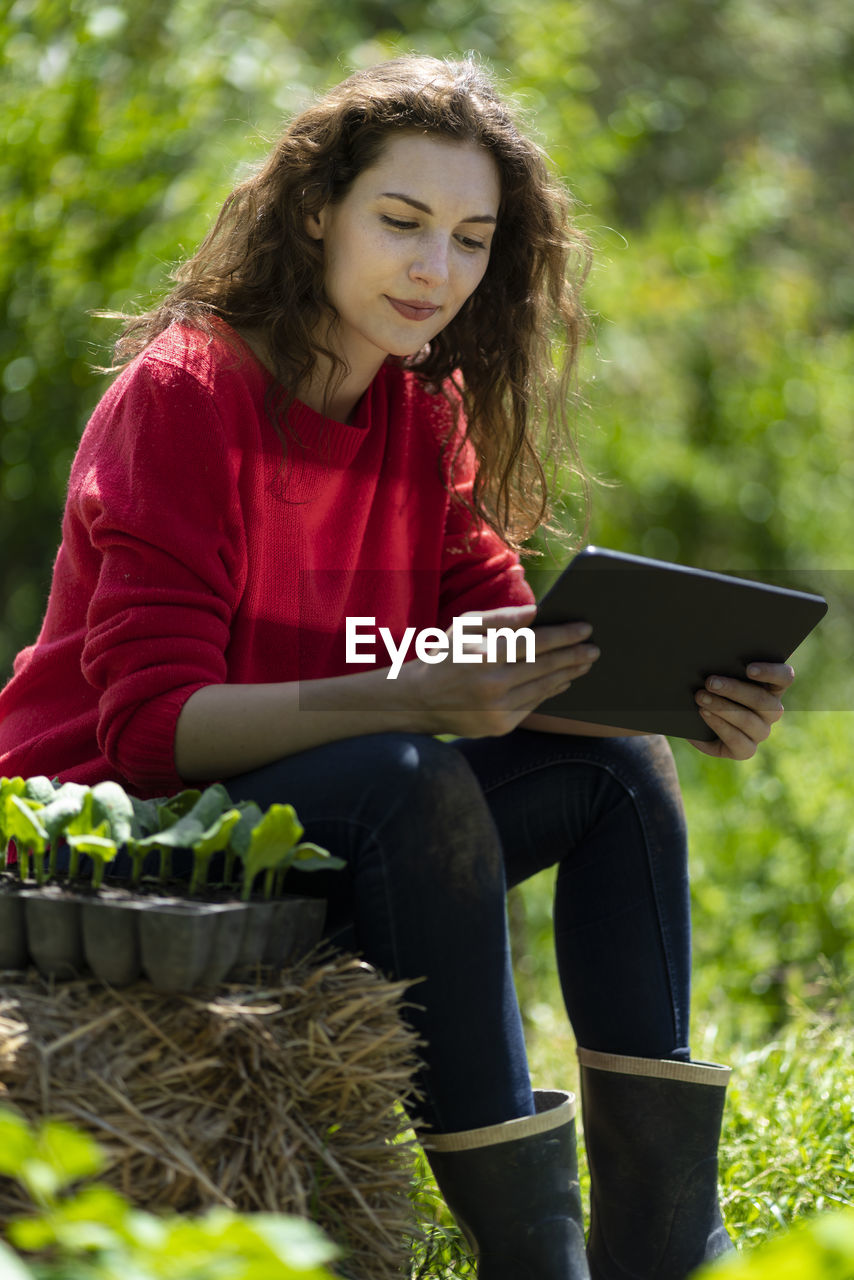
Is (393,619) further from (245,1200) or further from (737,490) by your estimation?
(737,490)

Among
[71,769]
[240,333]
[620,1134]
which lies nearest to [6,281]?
[240,333]

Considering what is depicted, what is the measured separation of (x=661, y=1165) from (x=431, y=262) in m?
1.13

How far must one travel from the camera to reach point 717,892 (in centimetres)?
340

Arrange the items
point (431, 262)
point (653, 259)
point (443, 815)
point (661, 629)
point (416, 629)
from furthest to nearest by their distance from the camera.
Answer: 1. point (653, 259)
2. point (416, 629)
3. point (431, 262)
4. point (661, 629)
5. point (443, 815)

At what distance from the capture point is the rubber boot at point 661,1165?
1.62 meters

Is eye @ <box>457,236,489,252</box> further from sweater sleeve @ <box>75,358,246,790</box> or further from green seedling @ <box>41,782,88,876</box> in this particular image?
green seedling @ <box>41,782,88,876</box>

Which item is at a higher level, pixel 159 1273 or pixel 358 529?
pixel 358 529

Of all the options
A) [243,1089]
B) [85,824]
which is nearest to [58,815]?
[85,824]

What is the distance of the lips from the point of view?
1816 mm

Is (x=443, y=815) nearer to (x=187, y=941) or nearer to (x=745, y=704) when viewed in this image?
(x=187, y=941)

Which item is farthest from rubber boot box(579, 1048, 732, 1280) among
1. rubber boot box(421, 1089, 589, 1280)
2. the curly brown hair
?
the curly brown hair

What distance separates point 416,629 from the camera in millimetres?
2061

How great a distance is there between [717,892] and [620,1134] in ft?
5.98

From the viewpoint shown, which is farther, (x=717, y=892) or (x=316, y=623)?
(x=717, y=892)
